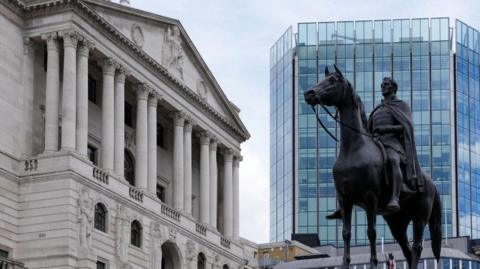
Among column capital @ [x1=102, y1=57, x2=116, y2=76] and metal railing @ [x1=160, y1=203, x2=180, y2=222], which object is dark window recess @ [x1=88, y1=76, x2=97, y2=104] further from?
metal railing @ [x1=160, y1=203, x2=180, y2=222]

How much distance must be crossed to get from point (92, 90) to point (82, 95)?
565 cm

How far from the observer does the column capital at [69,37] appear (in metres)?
69.8

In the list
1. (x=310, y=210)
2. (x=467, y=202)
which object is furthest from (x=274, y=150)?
(x=467, y=202)

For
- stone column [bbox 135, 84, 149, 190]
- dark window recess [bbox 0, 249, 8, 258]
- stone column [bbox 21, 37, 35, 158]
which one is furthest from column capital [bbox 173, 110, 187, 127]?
dark window recess [bbox 0, 249, 8, 258]

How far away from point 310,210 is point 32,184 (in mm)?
91600

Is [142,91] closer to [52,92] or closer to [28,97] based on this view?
[52,92]

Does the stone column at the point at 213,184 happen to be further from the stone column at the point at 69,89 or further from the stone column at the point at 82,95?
the stone column at the point at 69,89

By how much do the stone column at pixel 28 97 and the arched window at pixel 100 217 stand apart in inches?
193

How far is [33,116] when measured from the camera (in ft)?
233

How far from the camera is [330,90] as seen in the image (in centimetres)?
2169

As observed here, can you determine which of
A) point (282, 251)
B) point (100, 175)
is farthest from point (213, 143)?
point (282, 251)

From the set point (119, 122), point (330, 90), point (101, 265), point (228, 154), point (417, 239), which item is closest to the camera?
point (330, 90)

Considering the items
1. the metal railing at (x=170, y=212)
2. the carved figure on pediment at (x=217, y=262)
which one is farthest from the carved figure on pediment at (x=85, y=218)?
the carved figure on pediment at (x=217, y=262)

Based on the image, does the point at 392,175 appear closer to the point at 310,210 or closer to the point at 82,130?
the point at 82,130
